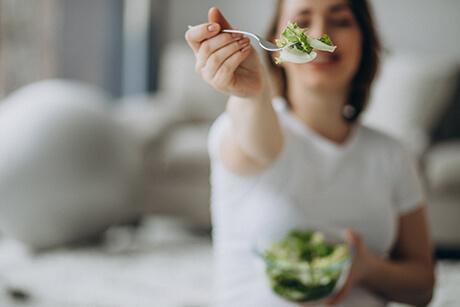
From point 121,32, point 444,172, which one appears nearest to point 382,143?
point 444,172

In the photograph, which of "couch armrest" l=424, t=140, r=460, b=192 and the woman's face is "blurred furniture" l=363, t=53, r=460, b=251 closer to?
"couch armrest" l=424, t=140, r=460, b=192

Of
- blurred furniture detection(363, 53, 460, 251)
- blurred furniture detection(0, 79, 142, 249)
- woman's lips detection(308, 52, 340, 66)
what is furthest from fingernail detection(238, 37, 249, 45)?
blurred furniture detection(363, 53, 460, 251)

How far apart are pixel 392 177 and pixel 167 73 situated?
2388 millimetres

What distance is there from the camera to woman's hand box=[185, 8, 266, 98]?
1.56 ft

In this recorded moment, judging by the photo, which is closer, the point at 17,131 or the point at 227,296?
the point at 227,296

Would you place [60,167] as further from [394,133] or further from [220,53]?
[394,133]

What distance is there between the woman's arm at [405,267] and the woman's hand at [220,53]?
0.36m

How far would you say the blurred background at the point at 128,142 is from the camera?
63.3 inches

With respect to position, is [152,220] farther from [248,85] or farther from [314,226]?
[248,85]

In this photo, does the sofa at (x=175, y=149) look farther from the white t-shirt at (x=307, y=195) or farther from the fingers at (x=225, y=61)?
the fingers at (x=225, y=61)

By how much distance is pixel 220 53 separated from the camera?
49 cm

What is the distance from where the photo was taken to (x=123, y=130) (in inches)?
74.8

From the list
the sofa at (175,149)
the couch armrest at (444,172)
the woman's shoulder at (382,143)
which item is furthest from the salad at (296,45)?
the couch armrest at (444,172)

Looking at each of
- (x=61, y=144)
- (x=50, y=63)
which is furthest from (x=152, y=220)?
(x=50, y=63)
